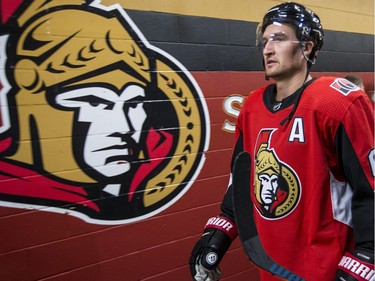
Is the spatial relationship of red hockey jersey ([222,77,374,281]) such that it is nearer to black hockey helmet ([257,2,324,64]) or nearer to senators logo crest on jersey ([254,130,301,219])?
senators logo crest on jersey ([254,130,301,219])

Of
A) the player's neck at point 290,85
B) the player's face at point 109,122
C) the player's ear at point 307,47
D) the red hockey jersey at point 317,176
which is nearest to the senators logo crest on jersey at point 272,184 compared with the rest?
the red hockey jersey at point 317,176

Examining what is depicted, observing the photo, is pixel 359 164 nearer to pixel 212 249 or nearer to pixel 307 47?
pixel 307 47

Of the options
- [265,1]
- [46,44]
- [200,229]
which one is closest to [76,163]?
[46,44]

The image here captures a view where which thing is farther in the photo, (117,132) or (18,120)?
(117,132)

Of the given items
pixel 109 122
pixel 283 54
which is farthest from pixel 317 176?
pixel 109 122

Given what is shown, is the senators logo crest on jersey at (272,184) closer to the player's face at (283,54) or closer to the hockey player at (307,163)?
the hockey player at (307,163)

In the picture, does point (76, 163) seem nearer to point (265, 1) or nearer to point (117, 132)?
point (117, 132)

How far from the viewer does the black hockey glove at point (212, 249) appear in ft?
5.67

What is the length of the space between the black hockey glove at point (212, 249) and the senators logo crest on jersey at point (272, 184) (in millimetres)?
236

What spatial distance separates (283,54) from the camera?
1.60 m

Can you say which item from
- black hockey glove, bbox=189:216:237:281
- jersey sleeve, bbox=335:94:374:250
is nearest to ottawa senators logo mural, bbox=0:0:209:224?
black hockey glove, bbox=189:216:237:281

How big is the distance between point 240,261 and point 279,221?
1.74 meters

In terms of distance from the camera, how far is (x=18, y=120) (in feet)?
6.79

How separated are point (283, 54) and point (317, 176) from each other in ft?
1.85
